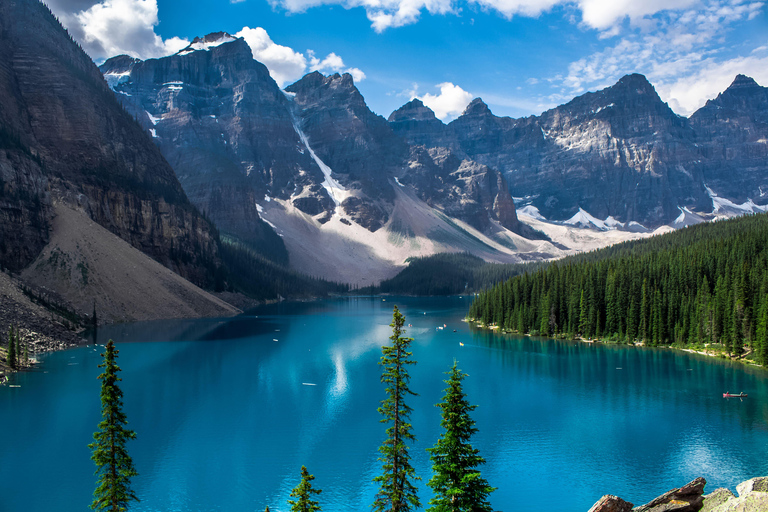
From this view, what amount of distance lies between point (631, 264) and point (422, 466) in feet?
236

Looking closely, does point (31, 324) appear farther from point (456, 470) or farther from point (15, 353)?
point (456, 470)

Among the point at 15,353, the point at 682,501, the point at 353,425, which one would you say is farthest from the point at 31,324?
the point at 682,501

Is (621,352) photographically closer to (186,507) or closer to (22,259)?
(186,507)

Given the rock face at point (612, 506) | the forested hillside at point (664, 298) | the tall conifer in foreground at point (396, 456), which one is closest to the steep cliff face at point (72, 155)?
the forested hillside at point (664, 298)

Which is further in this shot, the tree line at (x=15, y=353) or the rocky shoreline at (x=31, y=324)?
the rocky shoreline at (x=31, y=324)

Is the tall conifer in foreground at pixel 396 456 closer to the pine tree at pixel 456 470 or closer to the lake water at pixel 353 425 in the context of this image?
the pine tree at pixel 456 470

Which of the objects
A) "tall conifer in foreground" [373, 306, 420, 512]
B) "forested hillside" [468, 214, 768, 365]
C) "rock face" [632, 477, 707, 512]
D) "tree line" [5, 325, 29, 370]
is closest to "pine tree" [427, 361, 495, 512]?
"tall conifer in foreground" [373, 306, 420, 512]

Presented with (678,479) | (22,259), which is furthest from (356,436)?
(22,259)

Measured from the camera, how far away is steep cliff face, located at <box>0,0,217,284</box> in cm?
11306

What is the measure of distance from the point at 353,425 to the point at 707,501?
32643 millimetres

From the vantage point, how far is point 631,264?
9562 cm

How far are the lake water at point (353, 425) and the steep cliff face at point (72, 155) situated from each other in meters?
53.2

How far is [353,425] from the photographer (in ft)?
149

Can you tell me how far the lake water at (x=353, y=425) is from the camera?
33.0 meters
